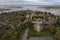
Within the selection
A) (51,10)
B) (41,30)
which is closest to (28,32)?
(41,30)

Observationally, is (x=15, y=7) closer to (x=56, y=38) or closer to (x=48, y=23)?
(x=48, y=23)

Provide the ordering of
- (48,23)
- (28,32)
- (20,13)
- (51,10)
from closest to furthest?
(28,32)
(48,23)
(20,13)
(51,10)

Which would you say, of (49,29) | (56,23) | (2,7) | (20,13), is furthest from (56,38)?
(2,7)

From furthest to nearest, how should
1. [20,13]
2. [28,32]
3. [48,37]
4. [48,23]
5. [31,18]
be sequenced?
[20,13]
[31,18]
[48,23]
[28,32]
[48,37]

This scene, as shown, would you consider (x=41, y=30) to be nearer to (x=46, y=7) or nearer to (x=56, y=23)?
(x=56, y=23)

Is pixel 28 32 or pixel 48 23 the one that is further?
pixel 48 23

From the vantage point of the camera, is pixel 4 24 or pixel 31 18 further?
pixel 31 18

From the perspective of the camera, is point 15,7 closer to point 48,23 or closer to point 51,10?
point 51,10

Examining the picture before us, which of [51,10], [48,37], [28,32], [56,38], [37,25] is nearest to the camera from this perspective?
[56,38]

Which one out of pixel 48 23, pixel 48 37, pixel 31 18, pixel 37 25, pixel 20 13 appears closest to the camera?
pixel 48 37
